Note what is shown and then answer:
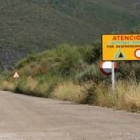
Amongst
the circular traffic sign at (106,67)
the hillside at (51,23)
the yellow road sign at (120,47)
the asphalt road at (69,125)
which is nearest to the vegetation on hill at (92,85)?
the circular traffic sign at (106,67)

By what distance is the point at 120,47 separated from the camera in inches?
985

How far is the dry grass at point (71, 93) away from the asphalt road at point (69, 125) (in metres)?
5.71

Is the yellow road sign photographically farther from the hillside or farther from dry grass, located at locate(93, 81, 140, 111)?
the hillside

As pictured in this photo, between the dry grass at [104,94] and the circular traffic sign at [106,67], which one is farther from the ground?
the circular traffic sign at [106,67]

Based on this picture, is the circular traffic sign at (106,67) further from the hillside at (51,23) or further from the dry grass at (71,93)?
the hillside at (51,23)

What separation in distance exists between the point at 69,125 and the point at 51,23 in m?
92.0

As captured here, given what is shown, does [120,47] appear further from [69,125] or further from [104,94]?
[69,125]

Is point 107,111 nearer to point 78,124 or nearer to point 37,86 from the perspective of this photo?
point 78,124

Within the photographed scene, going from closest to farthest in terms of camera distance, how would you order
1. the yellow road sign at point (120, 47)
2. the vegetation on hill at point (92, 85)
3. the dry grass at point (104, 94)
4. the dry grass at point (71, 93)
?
the dry grass at point (104, 94)
the vegetation on hill at point (92, 85)
the yellow road sign at point (120, 47)
the dry grass at point (71, 93)

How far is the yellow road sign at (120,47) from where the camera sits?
2491 centimetres

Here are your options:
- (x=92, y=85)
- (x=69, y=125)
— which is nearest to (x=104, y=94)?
(x=92, y=85)

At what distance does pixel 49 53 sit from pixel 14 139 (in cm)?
4923

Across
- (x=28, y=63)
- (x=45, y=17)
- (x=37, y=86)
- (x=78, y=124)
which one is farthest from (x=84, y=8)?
(x=78, y=124)

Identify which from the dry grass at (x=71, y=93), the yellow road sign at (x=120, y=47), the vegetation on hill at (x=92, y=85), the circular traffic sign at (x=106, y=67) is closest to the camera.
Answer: the vegetation on hill at (x=92, y=85)
